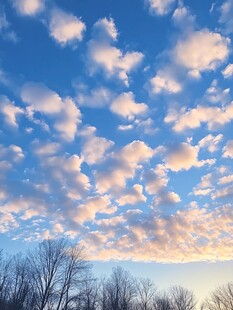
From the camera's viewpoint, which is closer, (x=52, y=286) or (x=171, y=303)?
(x=52, y=286)

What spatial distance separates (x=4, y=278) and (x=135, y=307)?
33.3 m

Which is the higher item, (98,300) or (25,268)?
(25,268)

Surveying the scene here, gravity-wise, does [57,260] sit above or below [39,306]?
above

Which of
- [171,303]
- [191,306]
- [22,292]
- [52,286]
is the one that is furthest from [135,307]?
[52,286]

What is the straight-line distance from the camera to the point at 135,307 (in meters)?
74.2

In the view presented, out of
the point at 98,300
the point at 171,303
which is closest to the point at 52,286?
the point at 98,300

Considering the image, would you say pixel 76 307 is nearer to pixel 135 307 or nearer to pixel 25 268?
pixel 25 268

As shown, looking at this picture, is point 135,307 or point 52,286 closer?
point 52,286

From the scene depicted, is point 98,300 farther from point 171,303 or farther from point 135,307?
point 171,303

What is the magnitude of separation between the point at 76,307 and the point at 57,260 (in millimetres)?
11939

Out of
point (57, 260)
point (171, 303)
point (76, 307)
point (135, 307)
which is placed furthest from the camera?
point (171, 303)

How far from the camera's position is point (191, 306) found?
84125 millimetres

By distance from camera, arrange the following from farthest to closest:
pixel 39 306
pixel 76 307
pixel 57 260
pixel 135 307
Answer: pixel 135 307
pixel 76 307
pixel 57 260
pixel 39 306

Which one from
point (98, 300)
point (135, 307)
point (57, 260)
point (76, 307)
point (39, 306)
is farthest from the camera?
point (135, 307)
